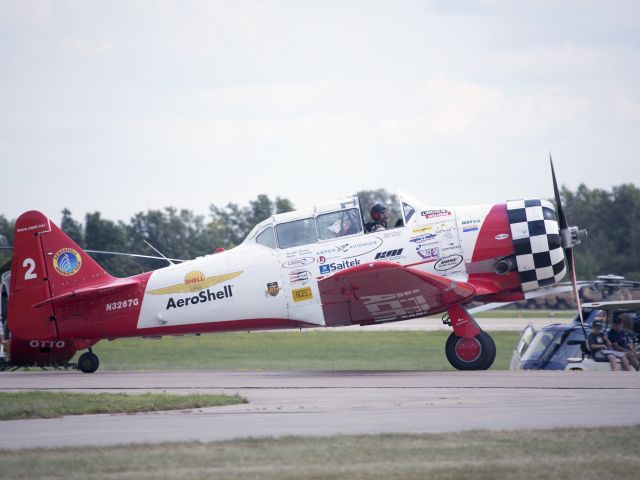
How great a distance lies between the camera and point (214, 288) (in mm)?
17172

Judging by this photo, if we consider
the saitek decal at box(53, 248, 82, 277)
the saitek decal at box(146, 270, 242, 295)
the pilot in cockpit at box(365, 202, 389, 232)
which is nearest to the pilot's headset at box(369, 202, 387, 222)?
the pilot in cockpit at box(365, 202, 389, 232)

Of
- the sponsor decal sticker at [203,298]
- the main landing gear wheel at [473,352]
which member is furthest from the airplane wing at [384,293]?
the sponsor decal sticker at [203,298]

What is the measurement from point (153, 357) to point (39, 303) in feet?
36.9

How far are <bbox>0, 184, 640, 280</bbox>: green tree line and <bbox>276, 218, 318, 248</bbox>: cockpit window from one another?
109 feet

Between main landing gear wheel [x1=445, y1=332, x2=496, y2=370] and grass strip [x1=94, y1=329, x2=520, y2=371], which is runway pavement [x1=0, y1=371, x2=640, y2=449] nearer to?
main landing gear wheel [x1=445, y1=332, x2=496, y2=370]

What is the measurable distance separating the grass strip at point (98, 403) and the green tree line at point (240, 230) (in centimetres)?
3698

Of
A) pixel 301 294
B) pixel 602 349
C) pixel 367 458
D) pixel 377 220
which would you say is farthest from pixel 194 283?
pixel 367 458

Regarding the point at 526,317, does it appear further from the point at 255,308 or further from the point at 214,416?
the point at 214,416

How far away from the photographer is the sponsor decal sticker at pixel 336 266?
16391 millimetres

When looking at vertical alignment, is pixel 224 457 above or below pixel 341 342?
above

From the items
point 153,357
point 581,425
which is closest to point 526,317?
point 153,357

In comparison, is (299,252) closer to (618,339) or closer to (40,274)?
(40,274)

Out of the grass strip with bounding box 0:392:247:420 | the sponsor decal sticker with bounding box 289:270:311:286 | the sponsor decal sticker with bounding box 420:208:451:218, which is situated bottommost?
the grass strip with bounding box 0:392:247:420

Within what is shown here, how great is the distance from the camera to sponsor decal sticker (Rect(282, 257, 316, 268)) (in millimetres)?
16625
